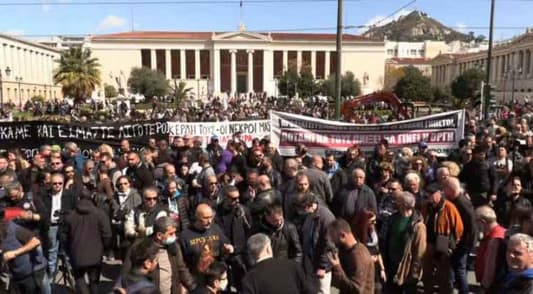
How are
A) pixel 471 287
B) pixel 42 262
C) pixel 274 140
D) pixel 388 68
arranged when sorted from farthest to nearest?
pixel 388 68
pixel 274 140
pixel 471 287
pixel 42 262

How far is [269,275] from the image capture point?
3.31 m

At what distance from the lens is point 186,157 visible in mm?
8570

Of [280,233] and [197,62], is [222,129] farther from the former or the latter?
[197,62]

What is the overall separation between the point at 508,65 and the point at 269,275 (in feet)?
296

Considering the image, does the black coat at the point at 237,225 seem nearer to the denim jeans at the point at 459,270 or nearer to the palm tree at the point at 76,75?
the denim jeans at the point at 459,270

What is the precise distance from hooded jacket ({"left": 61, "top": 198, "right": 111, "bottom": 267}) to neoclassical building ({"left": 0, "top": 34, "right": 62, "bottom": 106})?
60.7 meters

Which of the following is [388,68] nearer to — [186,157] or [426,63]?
[426,63]

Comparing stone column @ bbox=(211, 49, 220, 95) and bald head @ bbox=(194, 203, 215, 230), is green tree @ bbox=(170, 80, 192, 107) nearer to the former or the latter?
stone column @ bbox=(211, 49, 220, 95)

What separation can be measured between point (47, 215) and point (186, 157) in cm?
321

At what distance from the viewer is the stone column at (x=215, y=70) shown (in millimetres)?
89525

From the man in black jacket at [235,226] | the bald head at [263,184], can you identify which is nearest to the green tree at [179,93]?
the bald head at [263,184]

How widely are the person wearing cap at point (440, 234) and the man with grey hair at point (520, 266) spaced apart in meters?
1.52

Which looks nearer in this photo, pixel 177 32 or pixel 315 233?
pixel 315 233

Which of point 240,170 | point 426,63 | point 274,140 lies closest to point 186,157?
point 240,170
